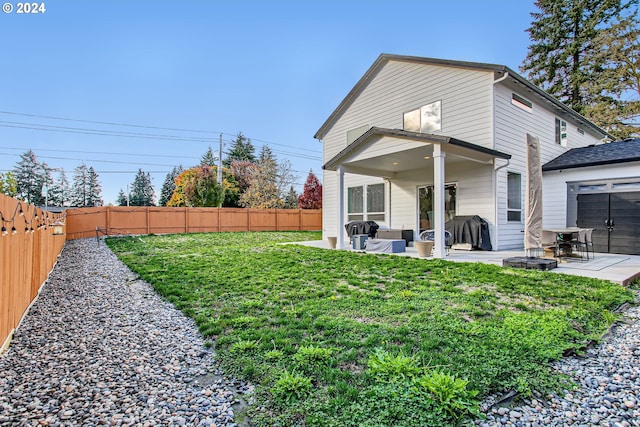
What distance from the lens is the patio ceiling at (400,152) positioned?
301 inches

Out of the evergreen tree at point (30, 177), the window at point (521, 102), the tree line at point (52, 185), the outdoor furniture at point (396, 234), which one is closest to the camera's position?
the window at point (521, 102)

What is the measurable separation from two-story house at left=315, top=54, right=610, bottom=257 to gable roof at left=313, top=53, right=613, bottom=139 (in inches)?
1.5

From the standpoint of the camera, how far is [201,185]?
22250 millimetres

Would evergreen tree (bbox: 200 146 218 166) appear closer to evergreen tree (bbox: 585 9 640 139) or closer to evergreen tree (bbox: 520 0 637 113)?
evergreen tree (bbox: 520 0 637 113)

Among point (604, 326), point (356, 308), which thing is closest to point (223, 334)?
point (356, 308)

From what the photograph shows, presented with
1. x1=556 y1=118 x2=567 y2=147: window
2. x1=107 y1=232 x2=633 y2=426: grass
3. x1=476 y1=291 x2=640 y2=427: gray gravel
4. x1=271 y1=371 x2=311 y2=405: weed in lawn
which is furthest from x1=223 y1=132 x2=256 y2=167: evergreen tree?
x1=476 y1=291 x2=640 y2=427: gray gravel

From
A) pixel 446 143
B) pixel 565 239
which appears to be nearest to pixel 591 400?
pixel 446 143

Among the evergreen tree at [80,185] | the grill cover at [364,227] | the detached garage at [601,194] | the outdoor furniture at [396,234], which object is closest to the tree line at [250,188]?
the grill cover at [364,227]

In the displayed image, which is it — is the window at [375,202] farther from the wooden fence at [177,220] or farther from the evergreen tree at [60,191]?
the evergreen tree at [60,191]

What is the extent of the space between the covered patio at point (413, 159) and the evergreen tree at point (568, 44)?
16.1 metres

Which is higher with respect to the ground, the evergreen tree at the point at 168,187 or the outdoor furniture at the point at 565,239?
the evergreen tree at the point at 168,187

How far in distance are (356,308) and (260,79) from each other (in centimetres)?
2119

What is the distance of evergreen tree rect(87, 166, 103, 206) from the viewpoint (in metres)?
50.4

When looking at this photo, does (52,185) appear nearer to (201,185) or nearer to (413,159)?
(201,185)
